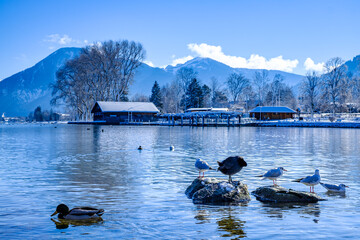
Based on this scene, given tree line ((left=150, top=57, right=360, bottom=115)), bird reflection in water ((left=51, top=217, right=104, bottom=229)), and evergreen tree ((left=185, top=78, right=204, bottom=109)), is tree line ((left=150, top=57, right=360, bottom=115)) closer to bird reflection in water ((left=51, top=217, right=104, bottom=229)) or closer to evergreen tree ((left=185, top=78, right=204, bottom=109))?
evergreen tree ((left=185, top=78, right=204, bottom=109))

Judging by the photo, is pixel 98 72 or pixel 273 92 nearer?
pixel 98 72

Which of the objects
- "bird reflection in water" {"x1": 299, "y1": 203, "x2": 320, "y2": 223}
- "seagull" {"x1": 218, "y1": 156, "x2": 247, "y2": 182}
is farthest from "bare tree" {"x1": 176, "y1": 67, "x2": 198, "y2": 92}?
"bird reflection in water" {"x1": 299, "y1": 203, "x2": 320, "y2": 223}

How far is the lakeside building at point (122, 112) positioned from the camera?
312 ft

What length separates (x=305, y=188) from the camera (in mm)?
12305

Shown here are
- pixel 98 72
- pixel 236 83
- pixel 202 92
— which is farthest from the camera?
pixel 236 83

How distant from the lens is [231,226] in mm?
8117

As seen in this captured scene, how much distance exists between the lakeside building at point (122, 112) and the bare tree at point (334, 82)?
46.1 metres

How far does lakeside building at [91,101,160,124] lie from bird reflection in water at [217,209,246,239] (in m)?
86.5

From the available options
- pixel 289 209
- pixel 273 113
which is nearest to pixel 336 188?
pixel 289 209

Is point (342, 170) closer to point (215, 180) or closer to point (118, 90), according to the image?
point (215, 180)

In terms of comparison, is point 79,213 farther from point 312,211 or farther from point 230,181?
point 312,211

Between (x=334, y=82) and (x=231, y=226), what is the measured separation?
93.6m

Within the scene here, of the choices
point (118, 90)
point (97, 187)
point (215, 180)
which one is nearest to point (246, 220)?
point (215, 180)

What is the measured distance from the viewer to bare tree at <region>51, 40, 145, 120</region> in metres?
88.1
